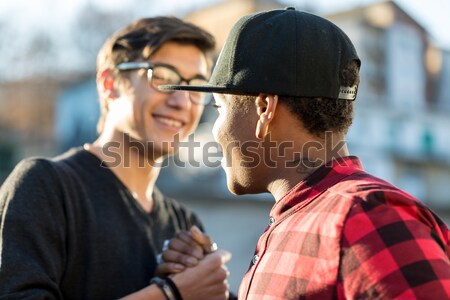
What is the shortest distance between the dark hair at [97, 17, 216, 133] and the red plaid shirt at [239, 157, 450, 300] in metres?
1.84

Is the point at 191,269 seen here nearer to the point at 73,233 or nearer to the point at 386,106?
the point at 73,233

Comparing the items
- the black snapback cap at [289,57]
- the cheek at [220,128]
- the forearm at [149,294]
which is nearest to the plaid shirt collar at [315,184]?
the black snapback cap at [289,57]

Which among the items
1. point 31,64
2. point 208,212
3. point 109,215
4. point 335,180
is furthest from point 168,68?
point 31,64

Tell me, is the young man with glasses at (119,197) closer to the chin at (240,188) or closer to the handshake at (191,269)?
the handshake at (191,269)

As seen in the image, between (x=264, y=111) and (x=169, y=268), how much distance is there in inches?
46.5

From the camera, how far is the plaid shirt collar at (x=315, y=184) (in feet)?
6.72

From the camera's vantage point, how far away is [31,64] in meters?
47.0

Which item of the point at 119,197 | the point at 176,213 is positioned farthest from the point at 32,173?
the point at 176,213

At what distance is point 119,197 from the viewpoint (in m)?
3.33

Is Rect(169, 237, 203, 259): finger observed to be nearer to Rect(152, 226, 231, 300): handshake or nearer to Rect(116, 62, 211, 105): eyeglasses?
Rect(152, 226, 231, 300): handshake

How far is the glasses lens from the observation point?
11.7 feet

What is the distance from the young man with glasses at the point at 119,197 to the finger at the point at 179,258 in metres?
0.03

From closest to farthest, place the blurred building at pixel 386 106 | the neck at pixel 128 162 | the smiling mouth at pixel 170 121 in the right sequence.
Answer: the neck at pixel 128 162 < the smiling mouth at pixel 170 121 < the blurred building at pixel 386 106

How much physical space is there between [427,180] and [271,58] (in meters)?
36.0
